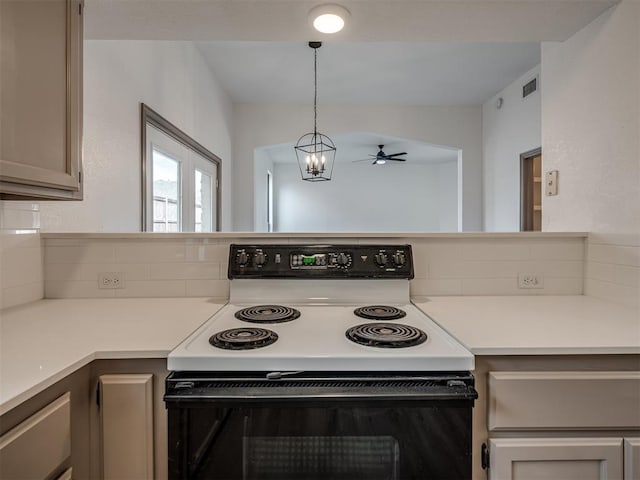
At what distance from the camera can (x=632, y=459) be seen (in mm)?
905

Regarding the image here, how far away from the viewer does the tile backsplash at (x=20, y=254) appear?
1.30m

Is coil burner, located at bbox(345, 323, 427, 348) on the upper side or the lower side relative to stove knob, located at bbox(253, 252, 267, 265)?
lower

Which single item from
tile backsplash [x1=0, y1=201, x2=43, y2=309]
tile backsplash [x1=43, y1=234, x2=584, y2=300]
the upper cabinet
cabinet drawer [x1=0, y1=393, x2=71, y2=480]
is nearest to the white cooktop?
cabinet drawer [x1=0, y1=393, x2=71, y2=480]

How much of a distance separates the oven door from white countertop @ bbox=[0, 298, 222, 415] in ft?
0.68

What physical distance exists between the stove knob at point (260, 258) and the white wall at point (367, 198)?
5.71 metres

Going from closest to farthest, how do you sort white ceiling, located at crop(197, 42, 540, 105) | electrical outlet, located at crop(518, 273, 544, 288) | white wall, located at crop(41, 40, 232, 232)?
electrical outlet, located at crop(518, 273, 544, 288)
white wall, located at crop(41, 40, 232, 232)
white ceiling, located at crop(197, 42, 540, 105)

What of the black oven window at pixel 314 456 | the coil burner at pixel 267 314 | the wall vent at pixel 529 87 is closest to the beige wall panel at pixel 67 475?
the black oven window at pixel 314 456

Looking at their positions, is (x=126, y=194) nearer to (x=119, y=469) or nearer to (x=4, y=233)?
(x=4, y=233)

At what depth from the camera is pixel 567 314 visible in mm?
1240

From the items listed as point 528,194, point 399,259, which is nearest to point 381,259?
point 399,259

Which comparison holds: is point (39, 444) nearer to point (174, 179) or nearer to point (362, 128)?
point (174, 179)

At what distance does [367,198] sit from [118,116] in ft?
18.4

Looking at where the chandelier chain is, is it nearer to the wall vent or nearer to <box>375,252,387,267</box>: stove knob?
the wall vent

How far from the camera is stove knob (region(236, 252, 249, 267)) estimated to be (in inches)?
57.1
